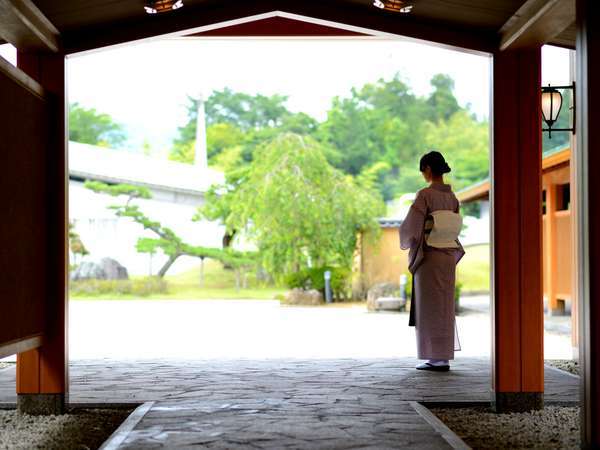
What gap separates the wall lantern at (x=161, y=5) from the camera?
5066 mm

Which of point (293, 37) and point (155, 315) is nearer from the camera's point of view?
point (293, 37)

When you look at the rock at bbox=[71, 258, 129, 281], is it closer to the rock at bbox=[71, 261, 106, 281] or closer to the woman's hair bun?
the rock at bbox=[71, 261, 106, 281]

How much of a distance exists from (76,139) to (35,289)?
22.3m

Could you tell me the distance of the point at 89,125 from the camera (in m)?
27.0

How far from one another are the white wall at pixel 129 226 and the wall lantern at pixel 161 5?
632 inches

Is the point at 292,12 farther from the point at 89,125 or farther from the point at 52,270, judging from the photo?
the point at 89,125

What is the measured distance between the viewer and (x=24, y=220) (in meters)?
4.75

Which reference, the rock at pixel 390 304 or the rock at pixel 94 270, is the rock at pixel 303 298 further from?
the rock at pixel 94 270

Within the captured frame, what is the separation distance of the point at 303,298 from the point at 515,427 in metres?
12.5

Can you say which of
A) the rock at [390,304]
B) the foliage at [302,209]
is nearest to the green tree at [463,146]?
the foliage at [302,209]

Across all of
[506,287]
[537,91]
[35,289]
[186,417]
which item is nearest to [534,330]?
[506,287]

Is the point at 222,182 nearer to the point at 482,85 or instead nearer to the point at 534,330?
the point at 482,85

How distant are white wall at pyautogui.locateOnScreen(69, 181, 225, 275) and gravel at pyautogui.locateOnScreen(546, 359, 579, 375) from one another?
14.0 metres

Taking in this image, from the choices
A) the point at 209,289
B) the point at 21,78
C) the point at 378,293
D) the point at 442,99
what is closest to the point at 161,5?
the point at 21,78
